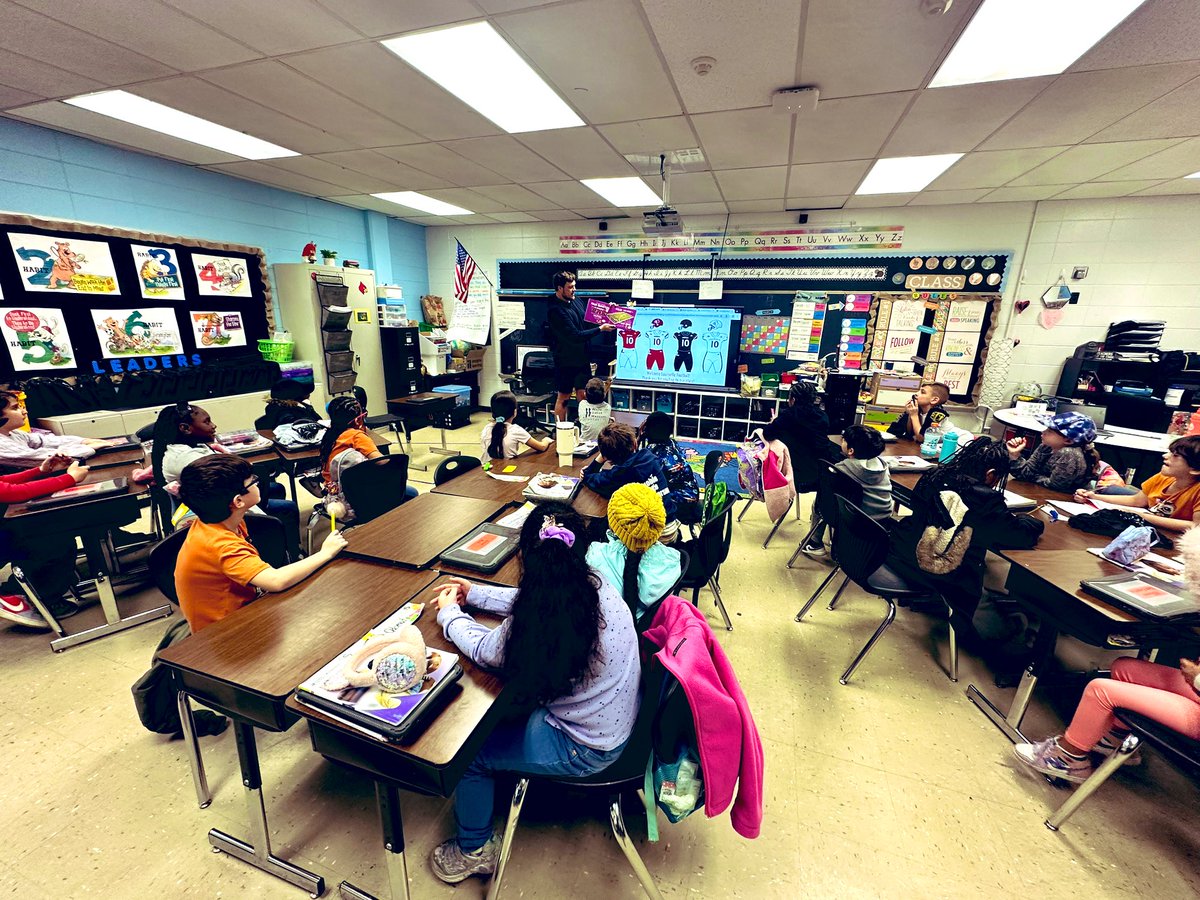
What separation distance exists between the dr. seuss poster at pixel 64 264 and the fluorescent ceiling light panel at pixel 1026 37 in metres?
6.40

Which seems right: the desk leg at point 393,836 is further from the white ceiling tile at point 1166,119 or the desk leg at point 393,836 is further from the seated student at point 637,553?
the white ceiling tile at point 1166,119

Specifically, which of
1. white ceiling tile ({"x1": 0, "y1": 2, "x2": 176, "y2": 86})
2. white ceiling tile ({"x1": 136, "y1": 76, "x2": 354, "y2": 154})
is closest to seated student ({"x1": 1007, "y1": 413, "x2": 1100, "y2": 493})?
white ceiling tile ({"x1": 136, "y1": 76, "x2": 354, "y2": 154})

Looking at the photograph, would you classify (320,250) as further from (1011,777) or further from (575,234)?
(1011,777)

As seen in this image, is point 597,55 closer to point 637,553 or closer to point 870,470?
point 637,553

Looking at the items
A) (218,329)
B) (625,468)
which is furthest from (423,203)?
(625,468)

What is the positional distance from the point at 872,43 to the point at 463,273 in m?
4.21

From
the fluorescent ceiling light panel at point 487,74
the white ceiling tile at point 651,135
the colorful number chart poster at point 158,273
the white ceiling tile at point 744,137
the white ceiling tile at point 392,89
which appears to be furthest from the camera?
the colorful number chart poster at point 158,273

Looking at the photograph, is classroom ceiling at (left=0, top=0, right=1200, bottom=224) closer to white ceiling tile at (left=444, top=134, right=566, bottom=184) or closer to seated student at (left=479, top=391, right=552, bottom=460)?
white ceiling tile at (left=444, top=134, right=566, bottom=184)

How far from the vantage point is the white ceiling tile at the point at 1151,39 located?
190 cm

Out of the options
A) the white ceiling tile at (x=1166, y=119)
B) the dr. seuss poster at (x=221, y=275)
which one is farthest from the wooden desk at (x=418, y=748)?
the dr. seuss poster at (x=221, y=275)

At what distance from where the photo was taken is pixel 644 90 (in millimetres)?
2701

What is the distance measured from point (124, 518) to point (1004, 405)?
795 cm

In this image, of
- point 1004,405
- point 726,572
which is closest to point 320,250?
point 726,572

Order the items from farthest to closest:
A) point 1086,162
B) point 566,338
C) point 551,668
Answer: point 566,338 < point 1086,162 < point 551,668
